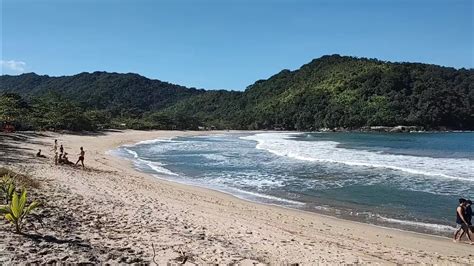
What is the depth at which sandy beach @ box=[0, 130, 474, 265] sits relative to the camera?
724cm

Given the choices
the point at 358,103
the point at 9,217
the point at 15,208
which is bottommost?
the point at 9,217

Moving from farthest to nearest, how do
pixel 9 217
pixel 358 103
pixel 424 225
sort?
1. pixel 358 103
2. pixel 424 225
3. pixel 9 217

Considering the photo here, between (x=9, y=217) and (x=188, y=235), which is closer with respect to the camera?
(x=9, y=217)

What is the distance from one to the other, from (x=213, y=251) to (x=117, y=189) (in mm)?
9008

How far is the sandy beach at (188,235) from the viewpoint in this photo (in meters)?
7.24

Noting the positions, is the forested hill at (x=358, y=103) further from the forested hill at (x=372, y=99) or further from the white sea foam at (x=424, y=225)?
the white sea foam at (x=424, y=225)

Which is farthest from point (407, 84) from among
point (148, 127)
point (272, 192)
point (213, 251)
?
point (213, 251)

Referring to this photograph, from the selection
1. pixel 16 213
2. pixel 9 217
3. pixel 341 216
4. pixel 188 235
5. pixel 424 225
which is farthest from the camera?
pixel 341 216

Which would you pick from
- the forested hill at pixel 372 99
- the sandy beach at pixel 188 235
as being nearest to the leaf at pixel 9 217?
the sandy beach at pixel 188 235

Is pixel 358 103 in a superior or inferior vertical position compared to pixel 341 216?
superior

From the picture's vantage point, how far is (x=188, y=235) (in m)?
9.18

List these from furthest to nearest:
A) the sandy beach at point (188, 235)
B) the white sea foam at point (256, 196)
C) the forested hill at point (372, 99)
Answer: the forested hill at point (372, 99), the white sea foam at point (256, 196), the sandy beach at point (188, 235)

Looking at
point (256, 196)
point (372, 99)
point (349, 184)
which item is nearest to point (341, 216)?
point (256, 196)

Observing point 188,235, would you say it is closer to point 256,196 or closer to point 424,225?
point 424,225
